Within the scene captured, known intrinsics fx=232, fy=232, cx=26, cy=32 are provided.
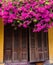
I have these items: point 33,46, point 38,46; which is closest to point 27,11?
point 33,46

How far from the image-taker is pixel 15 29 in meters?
8.77

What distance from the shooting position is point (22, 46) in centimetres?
901

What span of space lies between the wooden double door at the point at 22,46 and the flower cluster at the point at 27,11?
6.03 ft

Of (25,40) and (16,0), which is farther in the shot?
(25,40)

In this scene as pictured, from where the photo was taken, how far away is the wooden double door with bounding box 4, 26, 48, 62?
8875 mm

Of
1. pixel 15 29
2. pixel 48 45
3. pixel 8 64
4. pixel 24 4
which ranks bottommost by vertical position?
pixel 8 64

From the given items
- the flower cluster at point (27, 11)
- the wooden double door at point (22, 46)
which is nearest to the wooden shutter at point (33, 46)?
the wooden double door at point (22, 46)

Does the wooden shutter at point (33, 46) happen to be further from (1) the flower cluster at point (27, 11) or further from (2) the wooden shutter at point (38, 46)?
(1) the flower cluster at point (27, 11)

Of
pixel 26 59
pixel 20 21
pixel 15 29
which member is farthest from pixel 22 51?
pixel 20 21

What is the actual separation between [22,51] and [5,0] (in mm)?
2639

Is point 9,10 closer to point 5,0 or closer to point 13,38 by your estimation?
point 5,0

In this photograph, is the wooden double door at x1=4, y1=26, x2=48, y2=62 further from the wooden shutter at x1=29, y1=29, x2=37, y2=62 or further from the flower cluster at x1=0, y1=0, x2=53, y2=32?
the flower cluster at x1=0, y1=0, x2=53, y2=32

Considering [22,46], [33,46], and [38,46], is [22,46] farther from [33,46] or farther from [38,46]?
[38,46]

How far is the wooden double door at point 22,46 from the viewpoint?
349 inches
